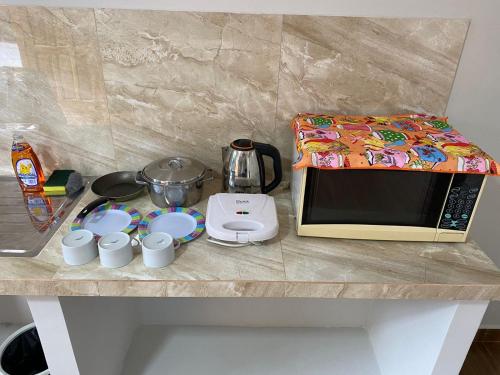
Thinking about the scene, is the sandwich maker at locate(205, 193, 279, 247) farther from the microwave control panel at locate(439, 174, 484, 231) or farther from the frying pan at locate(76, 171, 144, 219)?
the microwave control panel at locate(439, 174, 484, 231)

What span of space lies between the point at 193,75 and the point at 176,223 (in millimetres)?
477

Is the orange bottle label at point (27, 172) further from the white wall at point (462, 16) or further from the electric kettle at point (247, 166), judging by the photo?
the electric kettle at point (247, 166)

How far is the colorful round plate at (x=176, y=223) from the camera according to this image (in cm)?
106

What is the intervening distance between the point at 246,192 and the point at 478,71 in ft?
2.80

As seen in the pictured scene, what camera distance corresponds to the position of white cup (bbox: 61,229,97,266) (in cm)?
93

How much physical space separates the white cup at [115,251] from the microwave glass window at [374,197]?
0.47m

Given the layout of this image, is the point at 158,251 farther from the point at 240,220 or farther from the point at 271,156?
the point at 271,156

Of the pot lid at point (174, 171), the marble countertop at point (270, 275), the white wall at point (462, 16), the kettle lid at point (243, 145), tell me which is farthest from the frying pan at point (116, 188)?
the white wall at point (462, 16)

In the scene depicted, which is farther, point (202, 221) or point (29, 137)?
point (29, 137)

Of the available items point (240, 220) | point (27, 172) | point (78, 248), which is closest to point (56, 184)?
point (27, 172)

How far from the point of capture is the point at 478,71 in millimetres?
1228

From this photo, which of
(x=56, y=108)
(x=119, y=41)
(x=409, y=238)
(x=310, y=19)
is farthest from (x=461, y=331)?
(x=56, y=108)

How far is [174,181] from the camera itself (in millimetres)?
1109

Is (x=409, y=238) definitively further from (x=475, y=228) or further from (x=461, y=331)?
(x=475, y=228)
